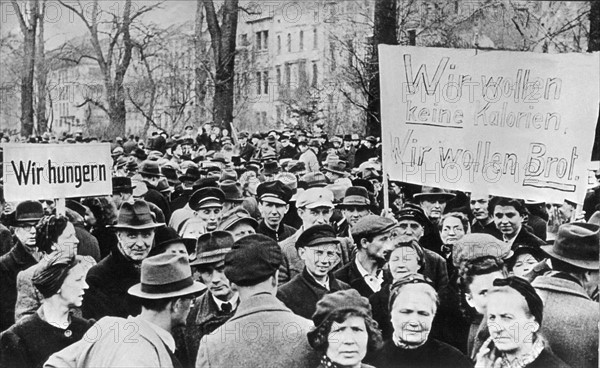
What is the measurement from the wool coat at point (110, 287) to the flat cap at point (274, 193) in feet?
2.98

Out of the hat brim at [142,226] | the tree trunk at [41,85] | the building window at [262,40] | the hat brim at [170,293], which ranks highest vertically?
the building window at [262,40]

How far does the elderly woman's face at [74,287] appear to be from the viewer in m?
6.43

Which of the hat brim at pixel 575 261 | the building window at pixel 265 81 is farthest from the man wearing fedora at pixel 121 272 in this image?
the hat brim at pixel 575 261

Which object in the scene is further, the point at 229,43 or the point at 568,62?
the point at 229,43

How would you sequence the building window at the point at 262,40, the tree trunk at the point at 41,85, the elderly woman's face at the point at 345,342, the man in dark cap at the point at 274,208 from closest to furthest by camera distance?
the elderly woman's face at the point at 345,342, the man in dark cap at the point at 274,208, the building window at the point at 262,40, the tree trunk at the point at 41,85

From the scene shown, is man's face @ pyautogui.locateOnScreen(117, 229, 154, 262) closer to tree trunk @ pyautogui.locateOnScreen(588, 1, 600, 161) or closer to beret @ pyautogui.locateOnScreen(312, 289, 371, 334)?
beret @ pyautogui.locateOnScreen(312, 289, 371, 334)

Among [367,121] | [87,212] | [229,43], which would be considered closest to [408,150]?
[367,121]

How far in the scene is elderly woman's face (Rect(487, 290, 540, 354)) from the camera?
20.8ft

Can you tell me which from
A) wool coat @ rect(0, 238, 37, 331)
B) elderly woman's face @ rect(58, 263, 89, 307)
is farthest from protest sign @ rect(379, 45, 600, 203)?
wool coat @ rect(0, 238, 37, 331)

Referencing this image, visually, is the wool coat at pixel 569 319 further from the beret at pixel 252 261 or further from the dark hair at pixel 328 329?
the beret at pixel 252 261

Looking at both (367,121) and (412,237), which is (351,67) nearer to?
(367,121)

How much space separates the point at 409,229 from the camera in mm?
6527

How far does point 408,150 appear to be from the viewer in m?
6.54

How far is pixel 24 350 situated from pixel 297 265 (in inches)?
67.9
